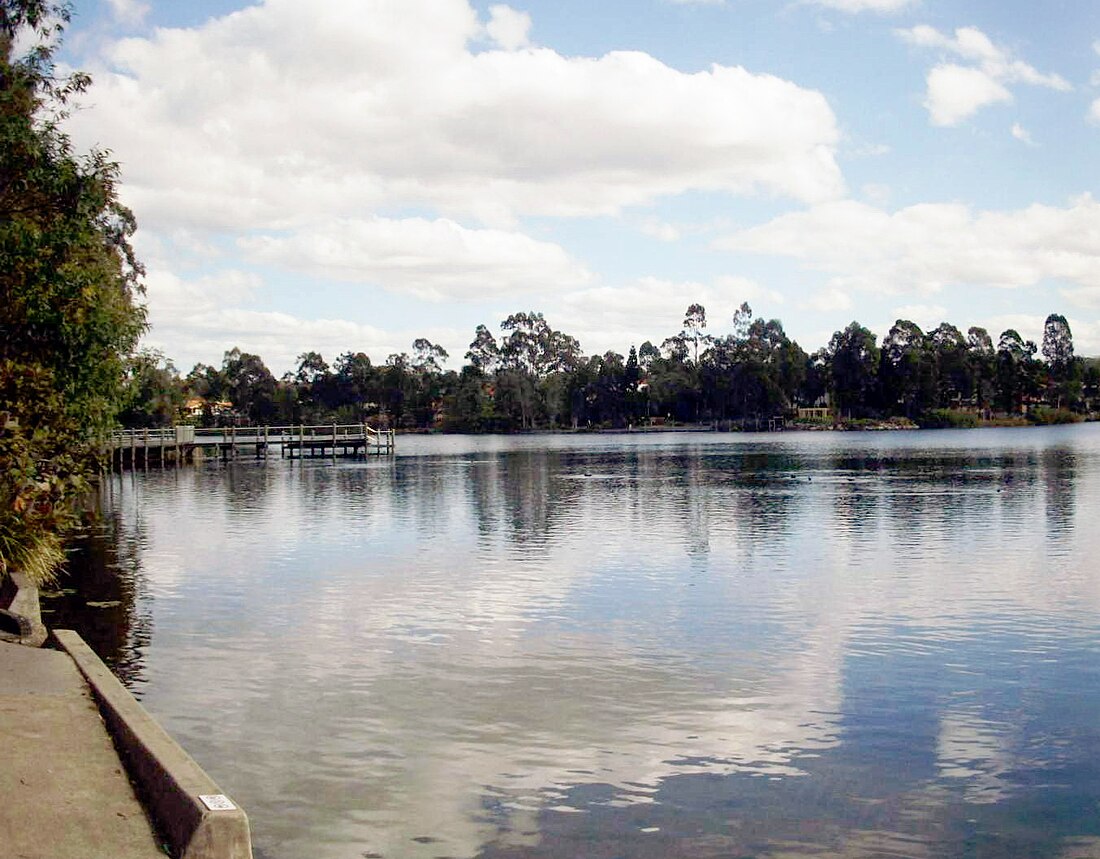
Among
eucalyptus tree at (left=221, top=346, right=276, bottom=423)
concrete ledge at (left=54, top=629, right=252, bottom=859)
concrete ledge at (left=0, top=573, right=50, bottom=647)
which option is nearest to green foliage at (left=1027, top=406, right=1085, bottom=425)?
eucalyptus tree at (left=221, top=346, right=276, bottom=423)

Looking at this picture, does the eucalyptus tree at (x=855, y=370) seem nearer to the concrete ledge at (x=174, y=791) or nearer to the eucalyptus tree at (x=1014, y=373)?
the eucalyptus tree at (x=1014, y=373)

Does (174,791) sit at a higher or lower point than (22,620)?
lower

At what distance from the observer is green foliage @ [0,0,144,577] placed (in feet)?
65.4

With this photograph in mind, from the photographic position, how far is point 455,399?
19375 cm

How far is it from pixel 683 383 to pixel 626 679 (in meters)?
170

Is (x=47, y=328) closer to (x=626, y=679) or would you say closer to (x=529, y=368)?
(x=626, y=679)

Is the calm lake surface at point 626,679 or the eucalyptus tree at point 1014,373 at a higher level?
the eucalyptus tree at point 1014,373

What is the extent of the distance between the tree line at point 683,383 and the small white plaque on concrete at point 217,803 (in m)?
165

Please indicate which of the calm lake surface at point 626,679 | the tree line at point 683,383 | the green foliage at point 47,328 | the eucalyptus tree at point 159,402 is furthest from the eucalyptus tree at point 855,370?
the green foliage at point 47,328

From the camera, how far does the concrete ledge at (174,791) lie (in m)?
7.29

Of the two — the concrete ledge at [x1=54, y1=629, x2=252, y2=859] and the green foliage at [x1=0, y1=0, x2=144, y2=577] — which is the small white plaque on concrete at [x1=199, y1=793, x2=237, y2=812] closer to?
the concrete ledge at [x1=54, y1=629, x2=252, y2=859]

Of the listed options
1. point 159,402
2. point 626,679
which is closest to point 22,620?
point 626,679

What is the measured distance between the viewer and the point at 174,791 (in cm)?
784

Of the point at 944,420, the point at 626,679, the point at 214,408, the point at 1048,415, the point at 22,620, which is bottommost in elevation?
the point at 626,679
